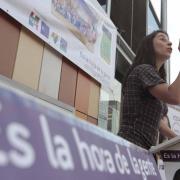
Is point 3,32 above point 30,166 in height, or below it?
above

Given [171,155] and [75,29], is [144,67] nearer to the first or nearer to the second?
[171,155]

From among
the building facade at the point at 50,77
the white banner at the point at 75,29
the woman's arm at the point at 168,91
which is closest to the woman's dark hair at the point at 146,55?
the woman's arm at the point at 168,91

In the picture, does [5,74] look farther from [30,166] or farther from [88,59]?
[30,166]

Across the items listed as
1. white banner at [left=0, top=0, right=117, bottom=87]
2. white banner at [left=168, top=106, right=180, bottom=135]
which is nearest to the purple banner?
white banner at [left=0, top=0, right=117, bottom=87]

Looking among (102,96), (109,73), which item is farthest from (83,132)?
(102,96)

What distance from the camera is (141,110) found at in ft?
3.84

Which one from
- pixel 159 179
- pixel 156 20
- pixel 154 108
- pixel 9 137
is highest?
pixel 156 20

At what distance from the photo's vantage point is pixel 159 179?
3.43ft

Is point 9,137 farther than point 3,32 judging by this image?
No

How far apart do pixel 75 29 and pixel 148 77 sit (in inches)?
48.7

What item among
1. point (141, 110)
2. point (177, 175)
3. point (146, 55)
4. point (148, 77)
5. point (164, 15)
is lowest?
point (177, 175)

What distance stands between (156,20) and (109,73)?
3.67 meters

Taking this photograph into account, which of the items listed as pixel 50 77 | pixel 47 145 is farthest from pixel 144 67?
pixel 50 77

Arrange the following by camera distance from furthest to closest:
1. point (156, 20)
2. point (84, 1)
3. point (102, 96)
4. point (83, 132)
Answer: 1. point (156, 20)
2. point (102, 96)
3. point (84, 1)
4. point (83, 132)
